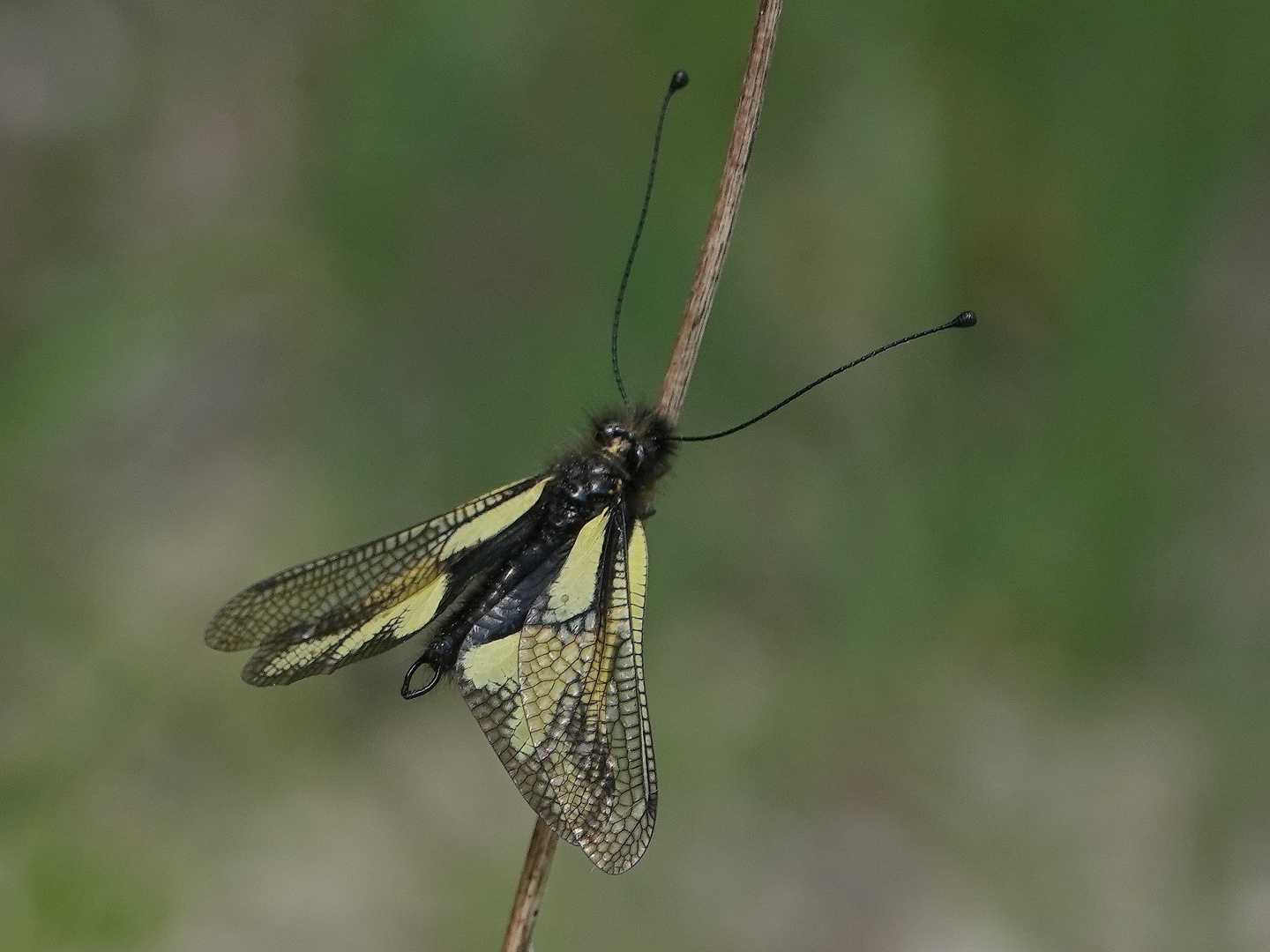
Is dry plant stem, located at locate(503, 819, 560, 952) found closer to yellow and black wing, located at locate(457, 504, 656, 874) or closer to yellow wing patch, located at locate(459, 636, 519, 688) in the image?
yellow and black wing, located at locate(457, 504, 656, 874)

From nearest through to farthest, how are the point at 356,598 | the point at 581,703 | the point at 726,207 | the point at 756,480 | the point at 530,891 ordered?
the point at 530,891
the point at 581,703
the point at 726,207
the point at 356,598
the point at 756,480

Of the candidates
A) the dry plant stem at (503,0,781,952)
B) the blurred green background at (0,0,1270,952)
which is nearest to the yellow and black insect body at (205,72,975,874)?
the dry plant stem at (503,0,781,952)

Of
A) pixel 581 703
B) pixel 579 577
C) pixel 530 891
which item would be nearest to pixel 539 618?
pixel 579 577

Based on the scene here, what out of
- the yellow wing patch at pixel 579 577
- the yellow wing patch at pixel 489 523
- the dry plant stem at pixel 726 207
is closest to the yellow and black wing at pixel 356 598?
the yellow wing patch at pixel 489 523

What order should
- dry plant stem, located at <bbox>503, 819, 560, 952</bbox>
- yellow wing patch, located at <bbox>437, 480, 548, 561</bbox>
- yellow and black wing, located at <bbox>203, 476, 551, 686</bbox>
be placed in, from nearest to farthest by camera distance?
dry plant stem, located at <bbox>503, 819, 560, 952</bbox> → yellow and black wing, located at <bbox>203, 476, 551, 686</bbox> → yellow wing patch, located at <bbox>437, 480, 548, 561</bbox>

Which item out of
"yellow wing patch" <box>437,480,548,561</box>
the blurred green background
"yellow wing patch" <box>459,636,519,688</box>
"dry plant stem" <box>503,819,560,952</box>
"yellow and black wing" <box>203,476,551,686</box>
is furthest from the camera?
the blurred green background

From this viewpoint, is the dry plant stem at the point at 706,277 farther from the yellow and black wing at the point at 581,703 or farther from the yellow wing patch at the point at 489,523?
the yellow wing patch at the point at 489,523

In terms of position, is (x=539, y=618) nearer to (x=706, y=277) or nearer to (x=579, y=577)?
(x=579, y=577)

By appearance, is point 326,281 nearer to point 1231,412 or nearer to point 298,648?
point 298,648
